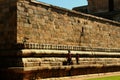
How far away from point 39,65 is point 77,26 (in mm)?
4274

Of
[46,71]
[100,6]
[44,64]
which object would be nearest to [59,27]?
[44,64]

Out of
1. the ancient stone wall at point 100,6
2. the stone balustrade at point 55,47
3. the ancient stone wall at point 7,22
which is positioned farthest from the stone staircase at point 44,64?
the ancient stone wall at point 100,6

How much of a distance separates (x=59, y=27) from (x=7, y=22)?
110 inches

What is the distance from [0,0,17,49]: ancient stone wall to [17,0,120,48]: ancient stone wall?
0.22 metres

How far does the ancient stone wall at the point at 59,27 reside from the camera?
471 inches

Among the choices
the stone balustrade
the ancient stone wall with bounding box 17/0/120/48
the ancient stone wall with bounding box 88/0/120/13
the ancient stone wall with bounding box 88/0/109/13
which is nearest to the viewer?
the stone balustrade

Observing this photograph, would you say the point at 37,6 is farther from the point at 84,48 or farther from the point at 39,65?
the point at 84,48

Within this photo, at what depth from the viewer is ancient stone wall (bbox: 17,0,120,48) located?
11969 millimetres

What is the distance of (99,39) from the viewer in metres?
16.9

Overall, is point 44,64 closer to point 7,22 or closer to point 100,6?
→ point 7,22

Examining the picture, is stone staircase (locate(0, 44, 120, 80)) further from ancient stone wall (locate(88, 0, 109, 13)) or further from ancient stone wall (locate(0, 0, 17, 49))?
ancient stone wall (locate(88, 0, 109, 13))

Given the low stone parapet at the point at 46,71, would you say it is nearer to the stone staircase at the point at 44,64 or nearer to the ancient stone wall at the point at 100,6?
the stone staircase at the point at 44,64

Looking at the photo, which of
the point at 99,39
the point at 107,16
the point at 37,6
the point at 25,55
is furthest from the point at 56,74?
the point at 107,16

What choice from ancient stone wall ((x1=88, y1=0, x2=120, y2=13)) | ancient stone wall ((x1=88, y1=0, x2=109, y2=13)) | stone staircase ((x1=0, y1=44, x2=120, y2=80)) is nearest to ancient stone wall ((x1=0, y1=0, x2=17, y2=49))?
stone staircase ((x1=0, y1=44, x2=120, y2=80))
